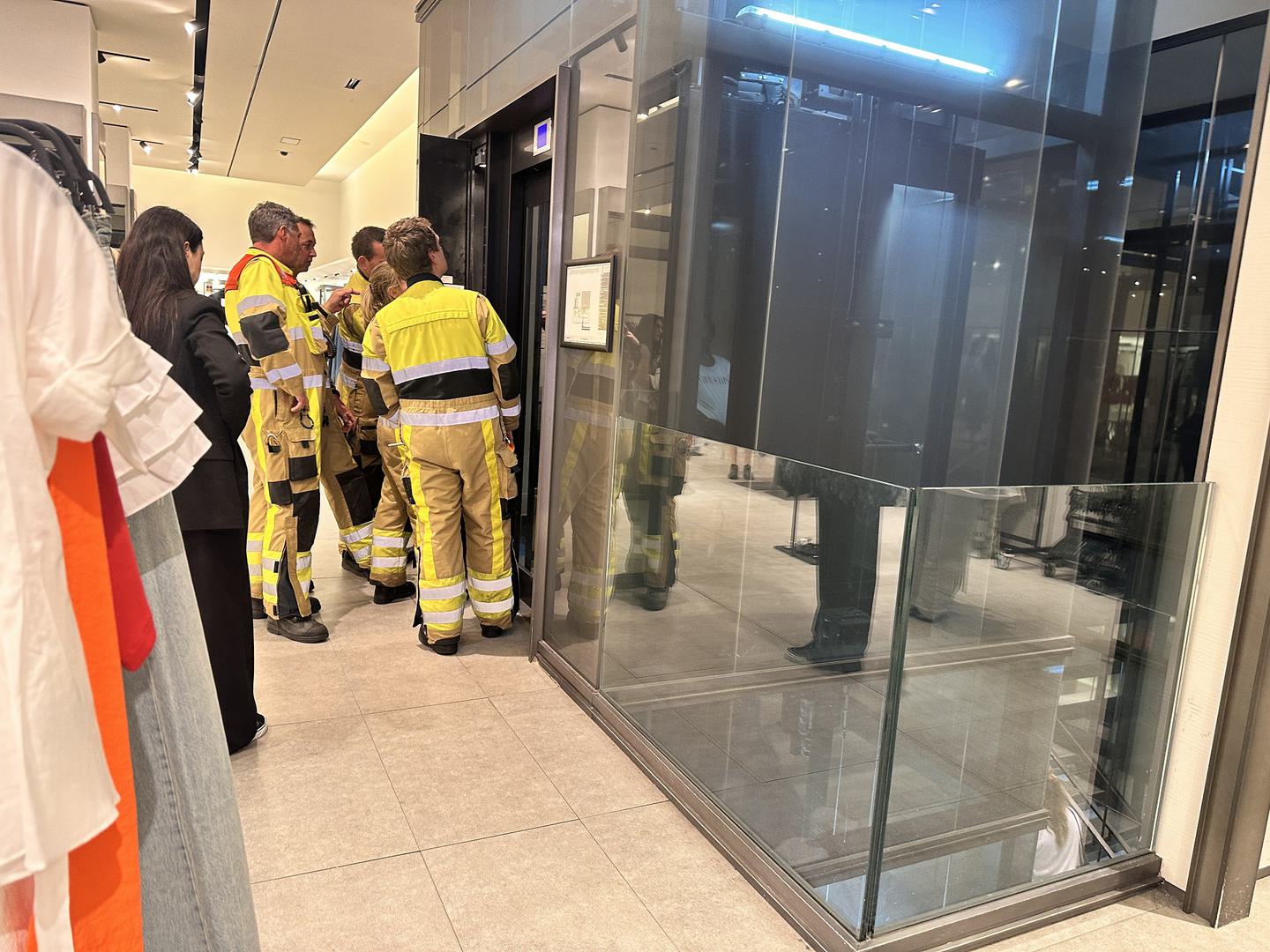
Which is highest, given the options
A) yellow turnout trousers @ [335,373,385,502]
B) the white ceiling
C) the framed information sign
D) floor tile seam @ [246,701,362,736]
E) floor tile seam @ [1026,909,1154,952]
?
the white ceiling

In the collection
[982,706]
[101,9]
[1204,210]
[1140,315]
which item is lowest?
[982,706]

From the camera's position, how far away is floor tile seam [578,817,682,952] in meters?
1.97

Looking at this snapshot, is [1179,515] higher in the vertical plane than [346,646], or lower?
higher

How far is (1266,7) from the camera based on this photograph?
2.49 meters

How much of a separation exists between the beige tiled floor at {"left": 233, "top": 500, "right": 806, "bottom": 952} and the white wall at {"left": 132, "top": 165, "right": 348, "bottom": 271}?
472 inches

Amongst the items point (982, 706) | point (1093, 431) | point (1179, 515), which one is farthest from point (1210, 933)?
point (1093, 431)

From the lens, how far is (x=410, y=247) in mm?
3496

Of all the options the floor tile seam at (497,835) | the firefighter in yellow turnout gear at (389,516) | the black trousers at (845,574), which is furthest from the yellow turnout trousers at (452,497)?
the black trousers at (845,574)

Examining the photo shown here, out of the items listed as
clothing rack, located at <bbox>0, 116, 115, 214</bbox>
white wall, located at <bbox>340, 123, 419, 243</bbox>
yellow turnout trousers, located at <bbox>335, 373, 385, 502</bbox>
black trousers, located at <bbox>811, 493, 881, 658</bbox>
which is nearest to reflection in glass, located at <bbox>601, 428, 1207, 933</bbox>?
black trousers, located at <bbox>811, 493, 881, 658</bbox>

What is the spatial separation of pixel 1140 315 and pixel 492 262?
2.96 m

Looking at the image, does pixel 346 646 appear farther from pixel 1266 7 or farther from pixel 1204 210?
pixel 1266 7

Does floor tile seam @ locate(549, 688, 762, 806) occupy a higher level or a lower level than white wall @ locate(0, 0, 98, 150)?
lower

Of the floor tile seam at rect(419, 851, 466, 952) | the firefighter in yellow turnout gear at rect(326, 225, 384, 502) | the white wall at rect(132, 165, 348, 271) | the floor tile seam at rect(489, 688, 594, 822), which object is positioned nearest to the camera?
the floor tile seam at rect(419, 851, 466, 952)

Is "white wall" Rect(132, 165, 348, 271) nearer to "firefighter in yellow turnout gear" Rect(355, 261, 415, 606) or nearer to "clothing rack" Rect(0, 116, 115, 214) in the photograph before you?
"firefighter in yellow turnout gear" Rect(355, 261, 415, 606)
